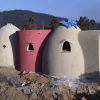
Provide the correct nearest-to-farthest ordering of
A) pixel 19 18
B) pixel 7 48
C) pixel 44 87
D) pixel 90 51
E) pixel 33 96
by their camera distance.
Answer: pixel 33 96 → pixel 44 87 → pixel 90 51 → pixel 7 48 → pixel 19 18

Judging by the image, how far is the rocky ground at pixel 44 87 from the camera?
25.3ft

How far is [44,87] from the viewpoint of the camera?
29.5ft

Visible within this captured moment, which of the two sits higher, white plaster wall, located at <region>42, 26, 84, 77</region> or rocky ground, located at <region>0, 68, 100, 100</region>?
white plaster wall, located at <region>42, 26, 84, 77</region>

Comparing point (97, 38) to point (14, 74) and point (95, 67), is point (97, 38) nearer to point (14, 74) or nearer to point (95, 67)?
point (95, 67)

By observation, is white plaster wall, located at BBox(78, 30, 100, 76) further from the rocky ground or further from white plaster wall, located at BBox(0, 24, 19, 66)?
white plaster wall, located at BBox(0, 24, 19, 66)

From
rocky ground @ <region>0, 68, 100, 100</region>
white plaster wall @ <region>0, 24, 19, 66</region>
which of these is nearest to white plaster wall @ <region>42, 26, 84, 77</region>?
rocky ground @ <region>0, 68, 100, 100</region>

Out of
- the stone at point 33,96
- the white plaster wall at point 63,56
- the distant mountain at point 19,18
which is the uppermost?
the distant mountain at point 19,18

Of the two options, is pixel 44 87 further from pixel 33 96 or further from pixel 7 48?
pixel 7 48

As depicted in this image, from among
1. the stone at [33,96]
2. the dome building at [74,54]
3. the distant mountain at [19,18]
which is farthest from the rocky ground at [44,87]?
the distant mountain at [19,18]

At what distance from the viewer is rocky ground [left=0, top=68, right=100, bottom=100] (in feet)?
25.3

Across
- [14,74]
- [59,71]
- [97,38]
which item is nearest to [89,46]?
[97,38]

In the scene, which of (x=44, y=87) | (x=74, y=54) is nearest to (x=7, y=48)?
(x=44, y=87)

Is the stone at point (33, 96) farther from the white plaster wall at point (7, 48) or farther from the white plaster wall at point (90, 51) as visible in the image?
the white plaster wall at point (7, 48)

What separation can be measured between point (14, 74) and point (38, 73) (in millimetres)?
2111
